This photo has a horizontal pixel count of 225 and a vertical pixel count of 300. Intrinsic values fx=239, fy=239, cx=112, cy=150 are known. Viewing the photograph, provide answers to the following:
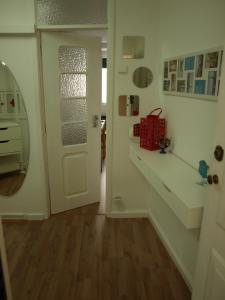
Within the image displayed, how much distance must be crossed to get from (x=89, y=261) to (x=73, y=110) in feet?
5.07

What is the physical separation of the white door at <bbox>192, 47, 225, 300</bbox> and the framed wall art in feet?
1.35

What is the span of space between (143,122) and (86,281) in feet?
4.66

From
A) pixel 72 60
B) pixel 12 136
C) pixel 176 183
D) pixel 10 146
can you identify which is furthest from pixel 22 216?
pixel 176 183

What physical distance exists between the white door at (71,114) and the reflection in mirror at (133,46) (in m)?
0.44

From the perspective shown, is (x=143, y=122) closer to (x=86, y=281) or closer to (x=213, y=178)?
(x=213, y=178)

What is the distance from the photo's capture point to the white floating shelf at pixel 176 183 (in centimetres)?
130

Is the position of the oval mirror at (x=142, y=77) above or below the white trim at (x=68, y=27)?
below

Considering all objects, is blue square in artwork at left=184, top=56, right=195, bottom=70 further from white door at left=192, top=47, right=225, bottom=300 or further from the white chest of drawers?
the white chest of drawers

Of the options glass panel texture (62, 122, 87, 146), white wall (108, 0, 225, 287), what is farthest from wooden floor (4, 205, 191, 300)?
glass panel texture (62, 122, 87, 146)

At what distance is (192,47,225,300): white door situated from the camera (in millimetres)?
1104

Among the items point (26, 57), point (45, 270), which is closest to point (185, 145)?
point (45, 270)

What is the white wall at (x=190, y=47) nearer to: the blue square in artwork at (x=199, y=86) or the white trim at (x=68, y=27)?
the blue square in artwork at (x=199, y=86)

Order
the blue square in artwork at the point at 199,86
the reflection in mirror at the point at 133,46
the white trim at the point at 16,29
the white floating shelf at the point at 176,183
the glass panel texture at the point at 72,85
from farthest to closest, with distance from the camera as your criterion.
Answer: the glass panel texture at the point at 72,85
the reflection in mirror at the point at 133,46
the white trim at the point at 16,29
the blue square in artwork at the point at 199,86
the white floating shelf at the point at 176,183

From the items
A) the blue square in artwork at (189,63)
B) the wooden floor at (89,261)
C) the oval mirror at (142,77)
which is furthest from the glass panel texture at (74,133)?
the blue square in artwork at (189,63)
